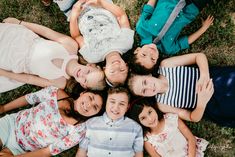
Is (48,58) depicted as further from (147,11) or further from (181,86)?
(181,86)

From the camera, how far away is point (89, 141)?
3.89m

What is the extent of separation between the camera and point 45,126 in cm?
387

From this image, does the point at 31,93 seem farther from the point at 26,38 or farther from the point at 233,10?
the point at 233,10

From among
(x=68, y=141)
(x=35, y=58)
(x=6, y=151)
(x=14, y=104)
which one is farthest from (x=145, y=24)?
(x=6, y=151)

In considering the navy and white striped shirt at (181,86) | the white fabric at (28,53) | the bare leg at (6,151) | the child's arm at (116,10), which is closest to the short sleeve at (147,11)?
the child's arm at (116,10)

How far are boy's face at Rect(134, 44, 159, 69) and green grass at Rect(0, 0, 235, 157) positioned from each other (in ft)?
1.86

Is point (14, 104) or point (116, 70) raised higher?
point (116, 70)

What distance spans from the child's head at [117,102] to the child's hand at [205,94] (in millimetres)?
679

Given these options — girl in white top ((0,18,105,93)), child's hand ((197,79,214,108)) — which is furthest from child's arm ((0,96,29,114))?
child's hand ((197,79,214,108))

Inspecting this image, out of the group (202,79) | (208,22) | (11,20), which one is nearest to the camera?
(202,79)

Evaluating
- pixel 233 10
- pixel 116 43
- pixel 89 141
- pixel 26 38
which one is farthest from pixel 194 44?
pixel 26 38

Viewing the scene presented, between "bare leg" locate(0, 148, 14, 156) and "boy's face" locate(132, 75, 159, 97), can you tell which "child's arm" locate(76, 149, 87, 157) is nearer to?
"bare leg" locate(0, 148, 14, 156)

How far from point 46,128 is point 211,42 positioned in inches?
75.4

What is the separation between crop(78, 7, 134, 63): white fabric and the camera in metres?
3.89
